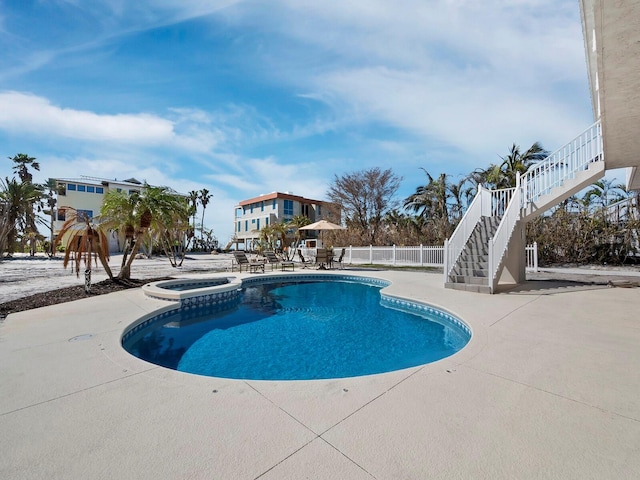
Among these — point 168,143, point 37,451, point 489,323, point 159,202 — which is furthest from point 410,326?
point 168,143

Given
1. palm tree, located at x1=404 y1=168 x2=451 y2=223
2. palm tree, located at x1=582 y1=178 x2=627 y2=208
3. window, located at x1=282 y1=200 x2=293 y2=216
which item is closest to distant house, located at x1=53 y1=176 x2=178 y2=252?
window, located at x1=282 y1=200 x2=293 y2=216

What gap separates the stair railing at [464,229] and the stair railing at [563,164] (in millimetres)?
1225

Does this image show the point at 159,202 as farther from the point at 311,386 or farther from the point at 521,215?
the point at 521,215

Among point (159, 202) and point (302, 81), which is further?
point (302, 81)

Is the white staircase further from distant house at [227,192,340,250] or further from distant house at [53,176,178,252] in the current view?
distant house at [53,176,178,252]

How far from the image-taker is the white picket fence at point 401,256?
14016mm

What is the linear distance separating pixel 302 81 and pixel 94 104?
7235 millimetres

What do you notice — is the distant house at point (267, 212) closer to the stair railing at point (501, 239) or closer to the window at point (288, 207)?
the window at point (288, 207)

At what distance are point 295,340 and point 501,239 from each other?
19.5 ft

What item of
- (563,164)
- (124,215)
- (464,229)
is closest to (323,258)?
(464,229)

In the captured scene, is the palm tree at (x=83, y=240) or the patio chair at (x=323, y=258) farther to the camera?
the patio chair at (x=323, y=258)

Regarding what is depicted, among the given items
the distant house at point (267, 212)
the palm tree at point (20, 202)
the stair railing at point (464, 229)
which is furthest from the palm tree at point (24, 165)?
the stair railing at point (464, 229)

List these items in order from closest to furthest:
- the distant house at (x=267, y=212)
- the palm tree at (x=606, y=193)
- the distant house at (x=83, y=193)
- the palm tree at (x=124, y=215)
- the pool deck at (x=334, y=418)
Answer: the pool deck at (x=334, y=418) < the palm tree at (x=124, y=215) < the palm tree at (x=606, y=193) < the distant house at (x=83, y=193) < the distant house at (x=267, y=212)

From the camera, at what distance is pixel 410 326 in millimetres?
5707
